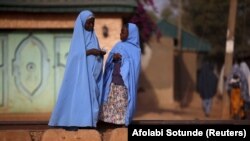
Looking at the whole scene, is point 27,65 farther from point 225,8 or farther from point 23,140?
point 225,8

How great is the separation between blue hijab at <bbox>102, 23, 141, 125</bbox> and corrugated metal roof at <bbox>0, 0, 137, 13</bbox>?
5239 millimetres

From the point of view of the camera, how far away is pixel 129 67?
7387 millimetres

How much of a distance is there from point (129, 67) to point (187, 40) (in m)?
22.9

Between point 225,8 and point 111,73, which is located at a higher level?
point 225,8

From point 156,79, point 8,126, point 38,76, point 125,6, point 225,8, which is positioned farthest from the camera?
point 225,8

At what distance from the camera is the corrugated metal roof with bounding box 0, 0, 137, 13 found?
500 inches

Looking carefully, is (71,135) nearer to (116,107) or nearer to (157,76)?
(116,107)

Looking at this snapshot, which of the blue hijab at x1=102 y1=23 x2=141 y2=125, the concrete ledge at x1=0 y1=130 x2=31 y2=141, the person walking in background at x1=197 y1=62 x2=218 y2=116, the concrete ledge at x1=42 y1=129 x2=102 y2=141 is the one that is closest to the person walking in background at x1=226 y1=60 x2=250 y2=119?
the person walking in background at x1=197 y1=62 x2=218 y2=116

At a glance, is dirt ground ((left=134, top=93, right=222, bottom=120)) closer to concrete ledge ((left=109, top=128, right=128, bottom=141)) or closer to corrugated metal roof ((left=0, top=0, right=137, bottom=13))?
corrugated metal roof ((left=0, top=0, right=137, bottom=13))

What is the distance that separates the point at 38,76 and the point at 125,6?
109 inches

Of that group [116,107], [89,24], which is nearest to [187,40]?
[116,107]

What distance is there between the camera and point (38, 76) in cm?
1351

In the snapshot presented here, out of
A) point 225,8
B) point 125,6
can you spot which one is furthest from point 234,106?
point 225,8

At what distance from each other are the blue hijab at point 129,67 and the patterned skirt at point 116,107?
0.19ft
